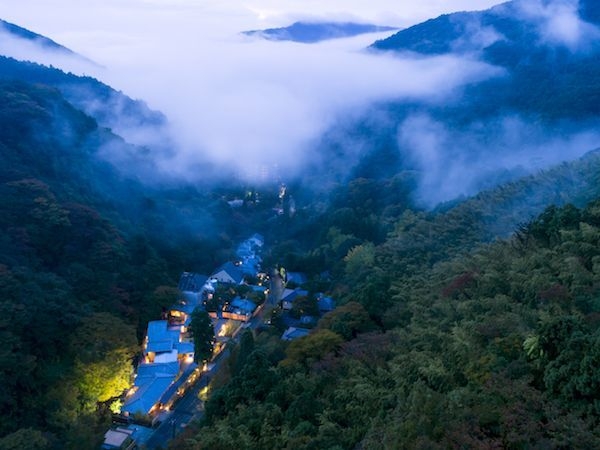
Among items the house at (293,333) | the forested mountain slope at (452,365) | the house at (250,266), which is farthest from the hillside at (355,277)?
the house at (250,266)

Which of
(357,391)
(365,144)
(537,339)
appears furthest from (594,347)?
(365,144)

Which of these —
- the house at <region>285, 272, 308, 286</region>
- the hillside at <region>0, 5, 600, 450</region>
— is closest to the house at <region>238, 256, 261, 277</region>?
the hillside at <region>0, 5, 600, 450</region>

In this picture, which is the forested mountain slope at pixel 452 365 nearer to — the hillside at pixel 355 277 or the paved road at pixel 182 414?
the hillside at pixel 355 277

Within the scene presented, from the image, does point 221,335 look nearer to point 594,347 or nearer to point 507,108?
point 594,347

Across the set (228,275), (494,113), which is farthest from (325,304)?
(494,113)

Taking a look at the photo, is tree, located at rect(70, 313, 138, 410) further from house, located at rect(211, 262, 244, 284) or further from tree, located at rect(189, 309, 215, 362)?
house, located at rect(211, 262, 244, 284)

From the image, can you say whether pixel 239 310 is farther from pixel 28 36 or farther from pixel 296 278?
pixel 28 36

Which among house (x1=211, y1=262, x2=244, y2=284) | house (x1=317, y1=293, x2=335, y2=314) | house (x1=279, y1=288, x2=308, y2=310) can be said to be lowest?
house (x1=317, y1=293, x2=335, y2=314)
